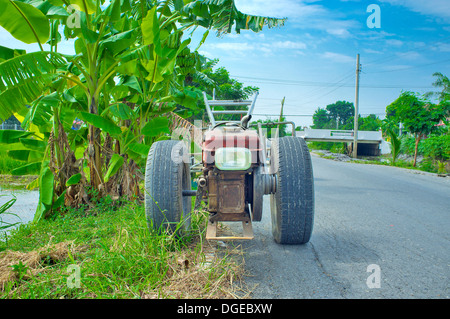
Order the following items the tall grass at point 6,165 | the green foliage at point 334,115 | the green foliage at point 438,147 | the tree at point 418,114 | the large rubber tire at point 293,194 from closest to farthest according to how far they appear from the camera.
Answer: the large rubber tire at point 293,194
the tall grass at point 6,165
the green foliage at point 438,147
the tree at point 418,114
the green foliage at point 334,115

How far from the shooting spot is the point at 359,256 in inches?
125

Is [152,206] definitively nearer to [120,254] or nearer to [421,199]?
[120,254]

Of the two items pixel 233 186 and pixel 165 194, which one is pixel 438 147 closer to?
pixel 233 186

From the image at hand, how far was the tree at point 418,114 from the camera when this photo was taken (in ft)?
51.8

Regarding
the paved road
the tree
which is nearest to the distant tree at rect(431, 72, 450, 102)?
the tree

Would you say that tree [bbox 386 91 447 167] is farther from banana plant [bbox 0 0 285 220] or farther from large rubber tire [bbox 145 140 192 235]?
large rubber tire [bbox 145 140 192 235]

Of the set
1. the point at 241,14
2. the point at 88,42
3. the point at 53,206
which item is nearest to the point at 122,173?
the point at 53,206

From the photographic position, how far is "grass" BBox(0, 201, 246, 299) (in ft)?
7.75

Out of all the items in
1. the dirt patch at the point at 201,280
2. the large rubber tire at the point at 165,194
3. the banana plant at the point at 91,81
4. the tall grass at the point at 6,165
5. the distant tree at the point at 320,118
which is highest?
the distant tree at the point at 320,118

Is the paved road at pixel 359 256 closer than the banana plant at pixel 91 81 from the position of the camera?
Yes

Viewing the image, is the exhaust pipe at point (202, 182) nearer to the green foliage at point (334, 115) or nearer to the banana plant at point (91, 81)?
the banana plant at point (91, 81)

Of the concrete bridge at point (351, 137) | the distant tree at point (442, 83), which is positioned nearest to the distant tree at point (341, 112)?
the concrete bridge at point (351, 137)

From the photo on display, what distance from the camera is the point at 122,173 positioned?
5590 mm

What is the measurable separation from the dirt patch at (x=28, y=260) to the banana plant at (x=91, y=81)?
5.08ft
